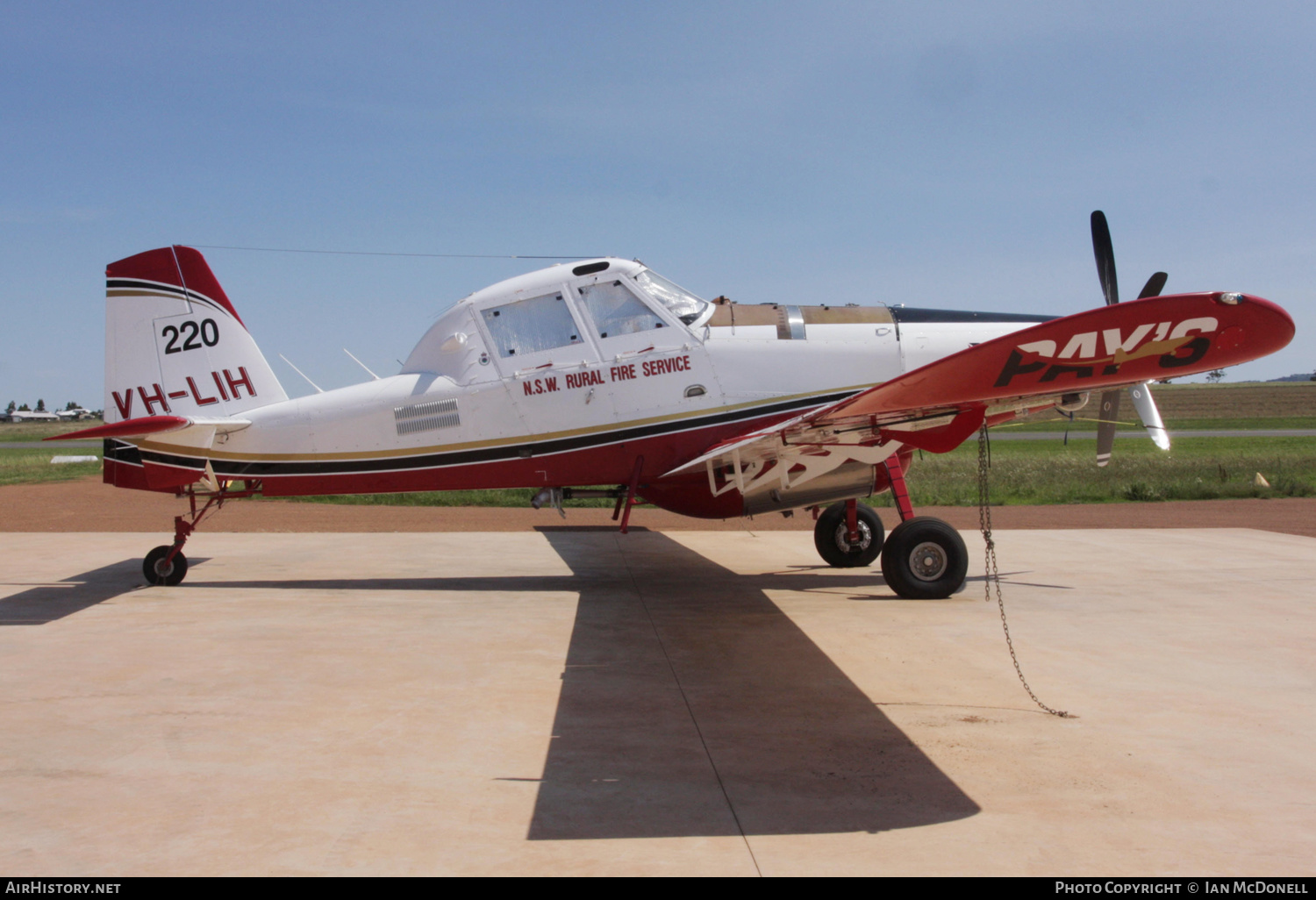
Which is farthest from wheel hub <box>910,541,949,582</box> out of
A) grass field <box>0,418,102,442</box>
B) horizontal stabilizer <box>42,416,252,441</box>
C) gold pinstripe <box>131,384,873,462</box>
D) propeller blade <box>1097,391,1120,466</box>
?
grass field <box>0,418,102,442</box>

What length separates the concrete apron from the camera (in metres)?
3.42

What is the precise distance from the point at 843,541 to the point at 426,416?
16.9 feet

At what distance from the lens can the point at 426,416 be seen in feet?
30.1

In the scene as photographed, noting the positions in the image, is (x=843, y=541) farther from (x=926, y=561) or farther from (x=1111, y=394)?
(x=1111, y=394)

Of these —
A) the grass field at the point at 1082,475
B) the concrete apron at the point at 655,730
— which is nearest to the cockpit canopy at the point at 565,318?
the concrete apron at the point at 655,730

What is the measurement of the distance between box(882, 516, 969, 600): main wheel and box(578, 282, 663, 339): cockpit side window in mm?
3197

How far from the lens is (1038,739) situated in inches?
183

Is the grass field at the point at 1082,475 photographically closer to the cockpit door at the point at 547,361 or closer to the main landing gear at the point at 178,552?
the cockpit door at the point at 547,361

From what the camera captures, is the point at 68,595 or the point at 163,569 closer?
the point at 68,595

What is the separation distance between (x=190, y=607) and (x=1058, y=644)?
770cm

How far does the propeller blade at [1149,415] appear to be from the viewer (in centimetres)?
814

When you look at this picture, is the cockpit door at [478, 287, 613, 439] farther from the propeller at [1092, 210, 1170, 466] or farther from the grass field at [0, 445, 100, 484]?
the grass field at [0, 445, 100, 484]

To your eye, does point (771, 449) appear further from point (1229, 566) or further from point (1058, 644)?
point (1229, 566)

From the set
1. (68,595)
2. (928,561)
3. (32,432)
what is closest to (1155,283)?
(928,561)
